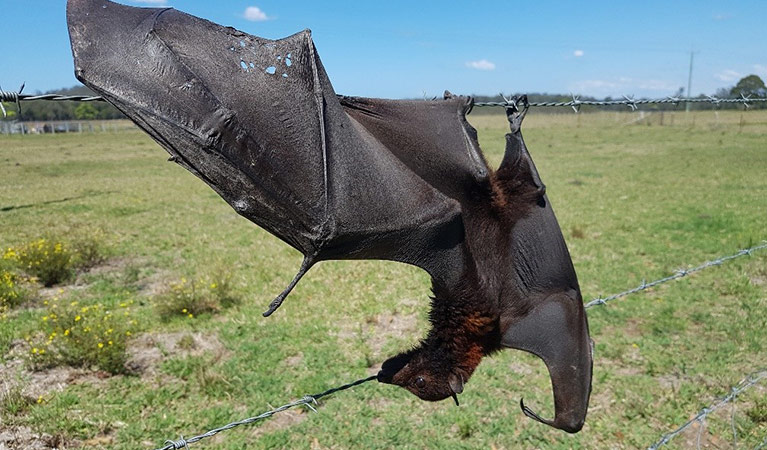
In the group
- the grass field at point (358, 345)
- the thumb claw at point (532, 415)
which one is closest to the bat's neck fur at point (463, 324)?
the thumb claw at point (532, 415)

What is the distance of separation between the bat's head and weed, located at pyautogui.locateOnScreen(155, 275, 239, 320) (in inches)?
191

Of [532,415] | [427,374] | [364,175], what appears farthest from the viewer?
[532,415]

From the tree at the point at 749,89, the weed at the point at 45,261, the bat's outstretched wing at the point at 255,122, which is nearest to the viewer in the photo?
the bat's outstretched wing at the point at 255,122

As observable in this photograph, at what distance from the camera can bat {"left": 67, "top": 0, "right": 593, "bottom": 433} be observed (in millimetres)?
992

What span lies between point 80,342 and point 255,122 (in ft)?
15.3

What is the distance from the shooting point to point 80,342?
4855 millimetres

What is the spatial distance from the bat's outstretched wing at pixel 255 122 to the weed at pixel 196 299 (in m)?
5.28

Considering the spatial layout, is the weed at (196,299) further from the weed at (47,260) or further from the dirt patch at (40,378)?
the weed at (47,260)

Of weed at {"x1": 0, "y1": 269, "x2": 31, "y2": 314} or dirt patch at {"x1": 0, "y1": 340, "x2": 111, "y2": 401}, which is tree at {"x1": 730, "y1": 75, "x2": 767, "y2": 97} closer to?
dirt patch at {"x1": 0, "y1": 340, "x2": 111, "y2": 401}

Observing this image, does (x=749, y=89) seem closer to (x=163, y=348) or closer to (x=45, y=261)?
(x=163, y=348)

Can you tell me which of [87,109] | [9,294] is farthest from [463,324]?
[9,294]

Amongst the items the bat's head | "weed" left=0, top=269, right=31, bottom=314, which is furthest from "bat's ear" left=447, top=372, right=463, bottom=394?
"weed" left=0, top=269, right=31, bottom=314

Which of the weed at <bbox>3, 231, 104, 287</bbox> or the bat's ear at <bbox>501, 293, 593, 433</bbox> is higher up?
the bat's ear at <bbox>501, 293, 593, 433</bbox>

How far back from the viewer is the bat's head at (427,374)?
1.53m
